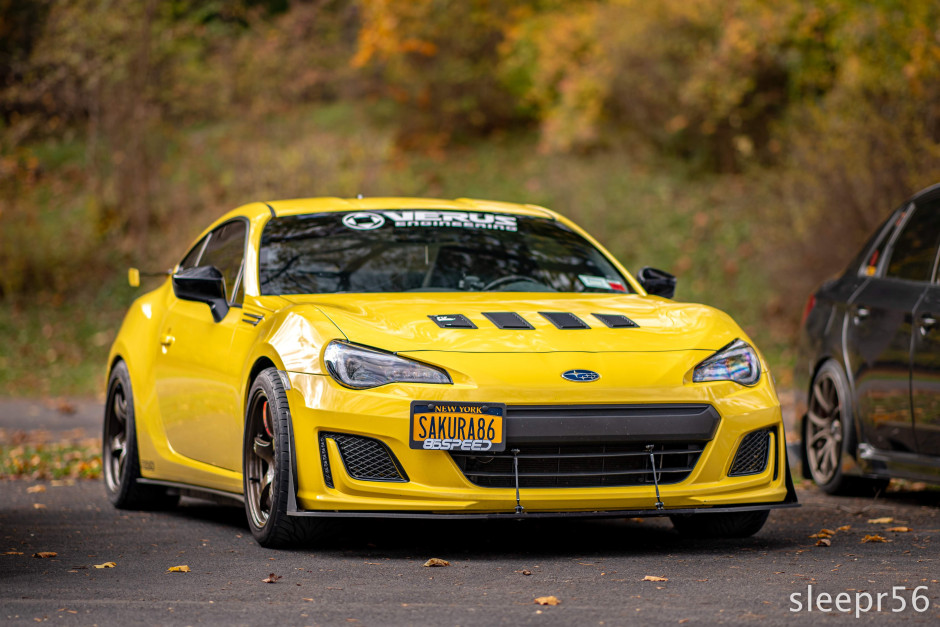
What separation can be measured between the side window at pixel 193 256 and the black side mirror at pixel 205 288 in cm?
125

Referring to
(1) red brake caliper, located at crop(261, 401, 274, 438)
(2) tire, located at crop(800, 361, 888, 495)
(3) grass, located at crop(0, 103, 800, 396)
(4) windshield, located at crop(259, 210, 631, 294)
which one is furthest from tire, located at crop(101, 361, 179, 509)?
(3) grass, located at crop(0, 103, 800, 396)

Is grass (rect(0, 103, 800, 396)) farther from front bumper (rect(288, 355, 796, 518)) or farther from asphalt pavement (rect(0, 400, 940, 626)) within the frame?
front bumper (rect(288, 355, 796, 518))

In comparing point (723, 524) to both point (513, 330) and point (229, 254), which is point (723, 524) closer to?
point (513, 330)

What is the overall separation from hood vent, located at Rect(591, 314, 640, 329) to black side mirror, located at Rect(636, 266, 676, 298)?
41.5 inches

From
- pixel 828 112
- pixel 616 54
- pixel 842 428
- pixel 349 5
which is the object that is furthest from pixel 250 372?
pixel 349 5

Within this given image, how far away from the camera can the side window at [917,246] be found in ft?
25.8

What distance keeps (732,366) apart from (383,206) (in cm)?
226

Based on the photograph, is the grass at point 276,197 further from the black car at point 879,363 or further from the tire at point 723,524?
the tire at point 723,524

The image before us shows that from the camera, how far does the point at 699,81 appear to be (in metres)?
24.1

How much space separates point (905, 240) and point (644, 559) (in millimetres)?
3141

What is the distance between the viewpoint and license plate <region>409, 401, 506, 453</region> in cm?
572

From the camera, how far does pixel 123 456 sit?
8.16 m

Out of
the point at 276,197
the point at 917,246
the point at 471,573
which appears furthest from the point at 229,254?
the point at 276,197

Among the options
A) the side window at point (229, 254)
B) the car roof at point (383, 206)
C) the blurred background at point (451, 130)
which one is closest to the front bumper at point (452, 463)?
the side window at point (229, 254)
